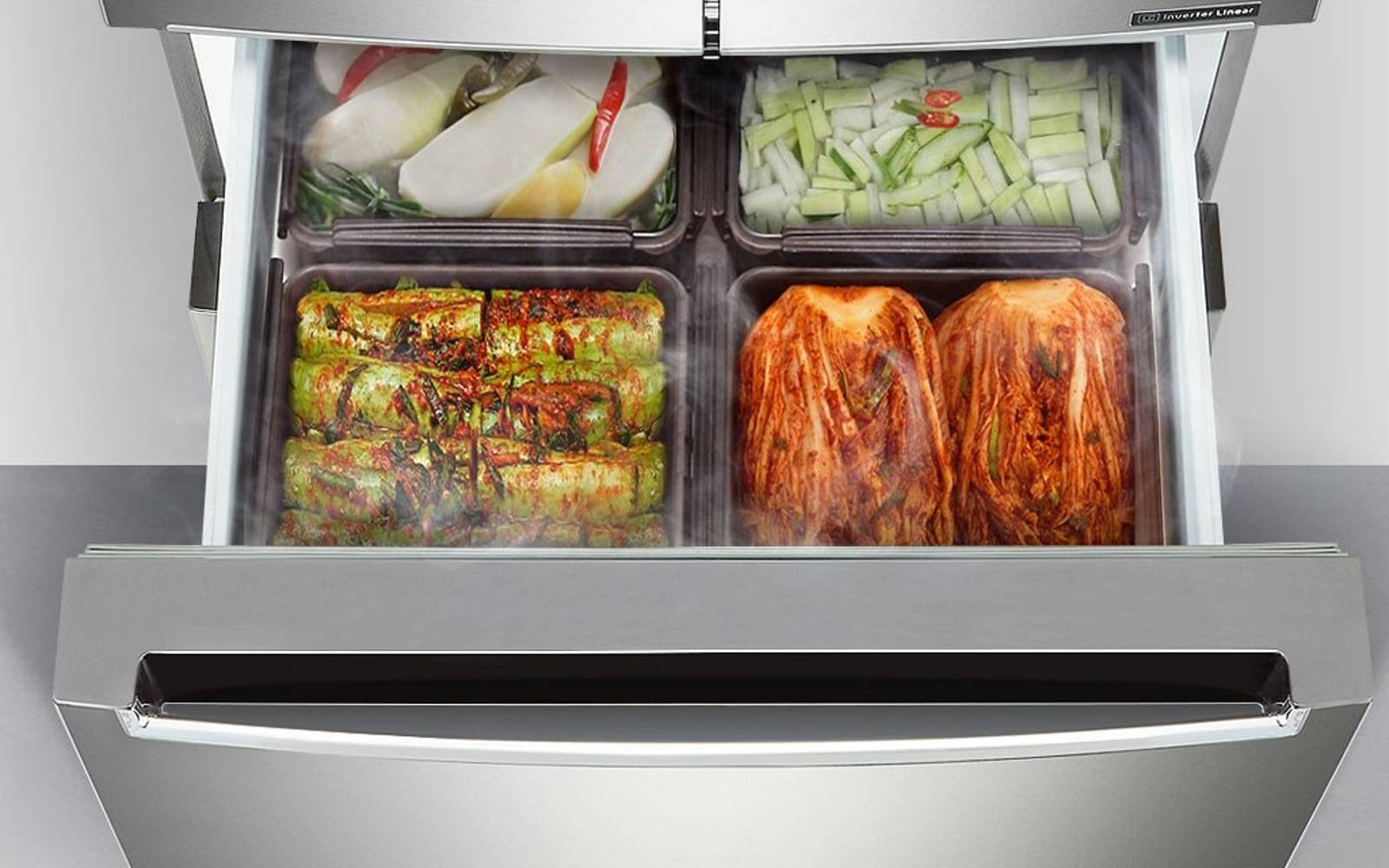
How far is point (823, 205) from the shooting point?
43.7 inches

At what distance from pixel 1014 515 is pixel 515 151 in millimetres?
467

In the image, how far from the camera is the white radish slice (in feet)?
3.62

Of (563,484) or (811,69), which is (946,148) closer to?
(811,69)

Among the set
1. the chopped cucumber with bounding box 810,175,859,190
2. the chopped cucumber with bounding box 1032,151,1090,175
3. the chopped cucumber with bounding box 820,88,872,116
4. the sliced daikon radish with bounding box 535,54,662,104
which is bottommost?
the chopped cucumber with bounding box 810,175,859,190

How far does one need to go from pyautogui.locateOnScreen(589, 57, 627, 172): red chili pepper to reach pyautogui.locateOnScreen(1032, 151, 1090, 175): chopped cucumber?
1.08 feet

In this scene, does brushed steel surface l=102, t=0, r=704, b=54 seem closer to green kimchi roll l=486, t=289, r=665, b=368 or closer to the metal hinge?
the metal hinge

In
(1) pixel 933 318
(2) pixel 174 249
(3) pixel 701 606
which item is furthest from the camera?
(2) pixel 174 249

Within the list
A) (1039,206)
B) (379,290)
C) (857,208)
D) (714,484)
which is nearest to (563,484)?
(714,484)

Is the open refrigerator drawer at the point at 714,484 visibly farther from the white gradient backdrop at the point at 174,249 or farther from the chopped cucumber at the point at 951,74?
the white gradient backdrop at the point at 174,249

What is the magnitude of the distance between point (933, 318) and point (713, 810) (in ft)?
1.40

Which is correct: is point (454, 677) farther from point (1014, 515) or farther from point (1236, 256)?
point (1236, 256)


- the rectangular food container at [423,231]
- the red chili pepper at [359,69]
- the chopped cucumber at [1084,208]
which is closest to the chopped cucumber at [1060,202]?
the chopped cucumber at [1084,208]

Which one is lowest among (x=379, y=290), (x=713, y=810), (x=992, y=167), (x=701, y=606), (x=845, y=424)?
(x=713, y=810)

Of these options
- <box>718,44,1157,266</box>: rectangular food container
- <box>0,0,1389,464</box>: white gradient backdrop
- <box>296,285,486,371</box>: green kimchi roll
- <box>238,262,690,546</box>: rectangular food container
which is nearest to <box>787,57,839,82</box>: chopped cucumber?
<box>718,44,1157,266</box>: rectangular food container
